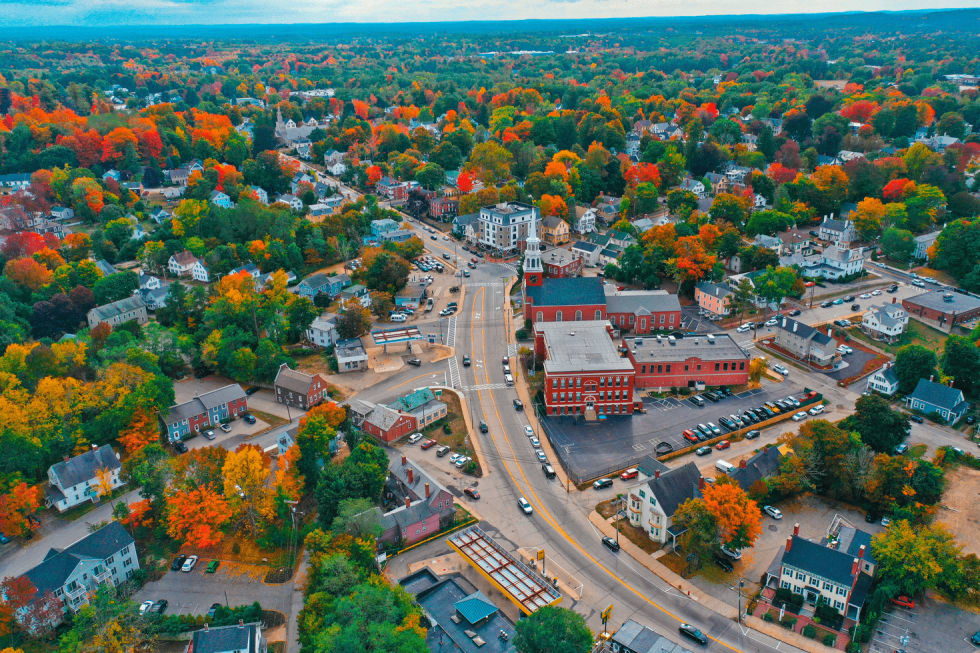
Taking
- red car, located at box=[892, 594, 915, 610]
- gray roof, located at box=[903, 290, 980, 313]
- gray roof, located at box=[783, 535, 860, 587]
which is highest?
gray roof, located at box=[783, 535, 860, 587]

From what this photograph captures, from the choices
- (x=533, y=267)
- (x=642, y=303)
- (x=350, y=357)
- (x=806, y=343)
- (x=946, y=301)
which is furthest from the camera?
(x=946, y=301)

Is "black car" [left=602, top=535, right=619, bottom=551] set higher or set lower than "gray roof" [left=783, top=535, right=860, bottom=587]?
lower

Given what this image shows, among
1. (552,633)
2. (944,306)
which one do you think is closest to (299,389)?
(552,633)

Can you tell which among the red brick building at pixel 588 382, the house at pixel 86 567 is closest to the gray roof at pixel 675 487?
the red brick building at pixel 588 382

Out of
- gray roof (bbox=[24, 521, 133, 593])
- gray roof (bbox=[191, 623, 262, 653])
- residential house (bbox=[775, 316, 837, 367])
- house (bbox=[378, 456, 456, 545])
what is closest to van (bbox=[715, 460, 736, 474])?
house (bbox=[378, 456, 456, 545])

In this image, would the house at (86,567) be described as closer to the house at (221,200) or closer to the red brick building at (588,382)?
the red brick building at (588,382)

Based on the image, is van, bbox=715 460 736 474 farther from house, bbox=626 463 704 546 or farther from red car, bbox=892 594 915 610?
red car, bbox=892 594 915 610

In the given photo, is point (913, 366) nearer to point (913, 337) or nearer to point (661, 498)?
point (913, 337)

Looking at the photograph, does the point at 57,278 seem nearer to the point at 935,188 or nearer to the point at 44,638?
the point at 44,638
